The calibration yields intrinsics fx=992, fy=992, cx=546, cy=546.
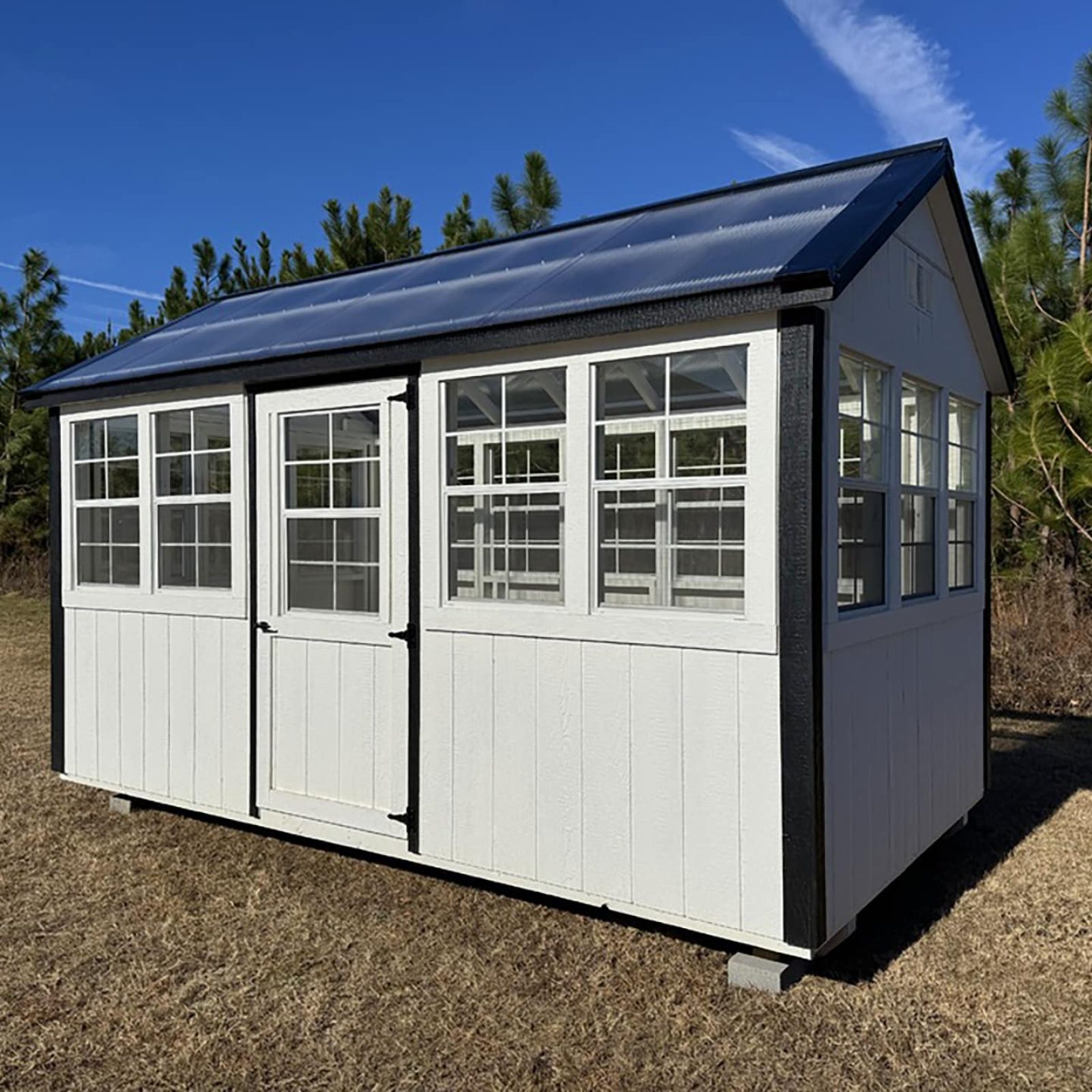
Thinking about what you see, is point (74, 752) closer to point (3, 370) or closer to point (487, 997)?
point (487, 997)

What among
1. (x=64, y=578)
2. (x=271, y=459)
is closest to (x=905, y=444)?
(x=271, y=459)

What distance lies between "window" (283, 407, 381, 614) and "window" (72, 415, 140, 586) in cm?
117

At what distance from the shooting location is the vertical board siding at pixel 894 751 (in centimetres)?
336

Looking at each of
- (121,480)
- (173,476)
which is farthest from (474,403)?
(121,480)

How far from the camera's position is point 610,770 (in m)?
3.60

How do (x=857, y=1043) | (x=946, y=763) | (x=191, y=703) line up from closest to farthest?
(x=857, y=1043), (x=946, y=763), (x=191, y=703)

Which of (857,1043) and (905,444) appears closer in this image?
(857,1043)

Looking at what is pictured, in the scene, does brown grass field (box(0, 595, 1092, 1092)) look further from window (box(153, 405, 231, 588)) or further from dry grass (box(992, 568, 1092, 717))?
dry grass (box(992, 568, 1092, 717))

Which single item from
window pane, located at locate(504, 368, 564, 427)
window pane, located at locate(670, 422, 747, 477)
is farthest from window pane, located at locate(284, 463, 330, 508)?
window pane, located at locate(670, 422, 747, 477)

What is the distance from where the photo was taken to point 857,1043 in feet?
9.76

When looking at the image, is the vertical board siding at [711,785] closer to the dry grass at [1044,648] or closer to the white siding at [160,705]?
the white siding at [160,705]

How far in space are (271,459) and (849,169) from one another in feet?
9.36

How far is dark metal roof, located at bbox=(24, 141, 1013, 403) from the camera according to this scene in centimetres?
338

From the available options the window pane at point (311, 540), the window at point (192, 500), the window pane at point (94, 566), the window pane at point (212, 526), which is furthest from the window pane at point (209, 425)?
the window pane at point (94, 566)
